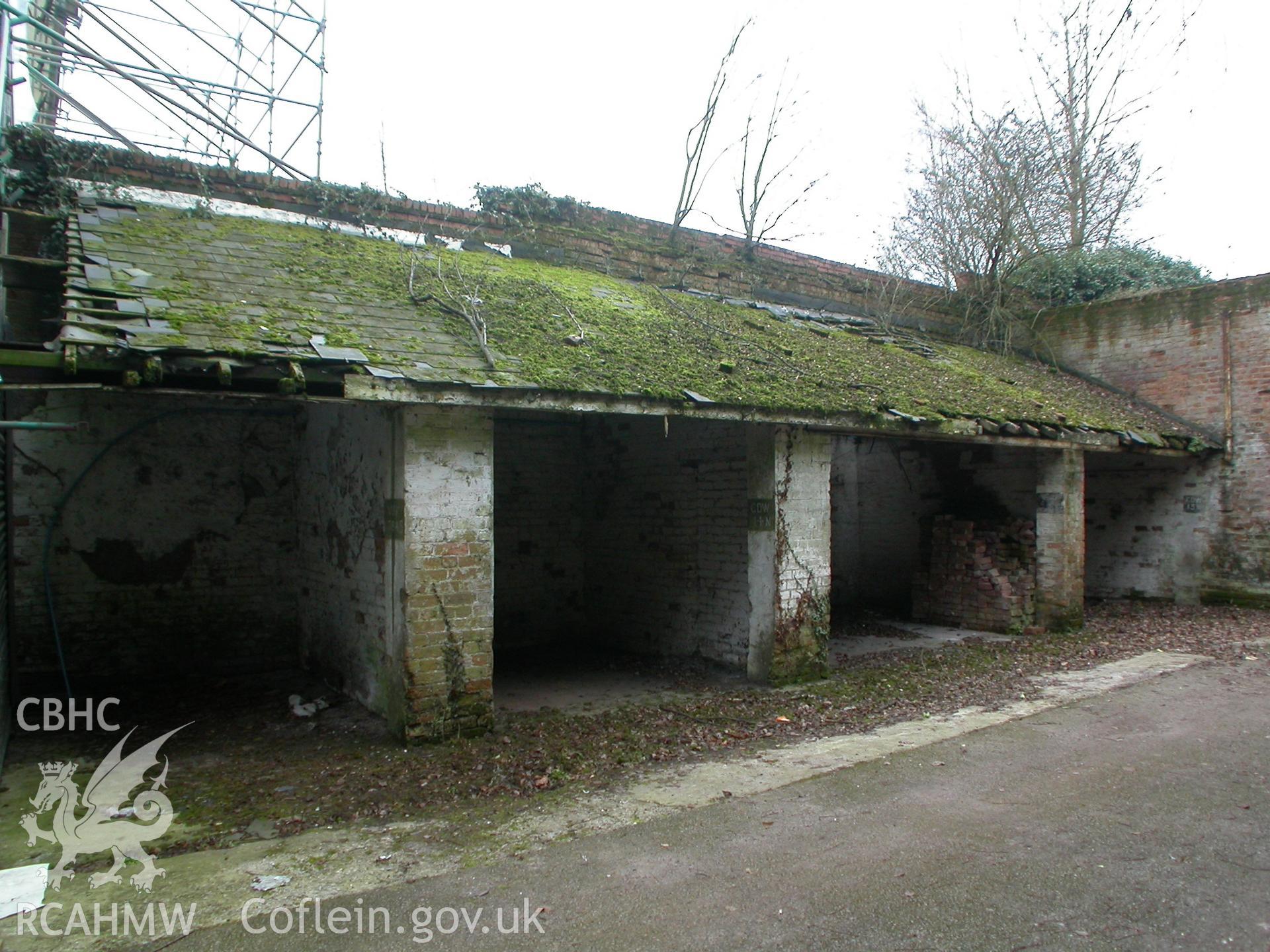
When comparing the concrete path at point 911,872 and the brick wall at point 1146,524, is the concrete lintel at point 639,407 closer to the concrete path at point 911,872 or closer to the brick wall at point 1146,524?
the concrete path at point 911,872

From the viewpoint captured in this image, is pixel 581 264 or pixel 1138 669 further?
pixel 581 264

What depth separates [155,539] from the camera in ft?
24.7

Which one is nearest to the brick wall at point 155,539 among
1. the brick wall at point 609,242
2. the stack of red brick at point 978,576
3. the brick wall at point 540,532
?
the brick wall at point 540,532

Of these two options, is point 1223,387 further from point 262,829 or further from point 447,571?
point 262,829

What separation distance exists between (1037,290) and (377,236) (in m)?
11.7

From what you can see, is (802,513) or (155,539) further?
(802,513)

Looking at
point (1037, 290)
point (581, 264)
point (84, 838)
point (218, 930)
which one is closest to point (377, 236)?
point (581, 264)

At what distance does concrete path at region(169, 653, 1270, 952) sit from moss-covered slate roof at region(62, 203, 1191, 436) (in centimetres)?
310

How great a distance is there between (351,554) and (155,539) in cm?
228

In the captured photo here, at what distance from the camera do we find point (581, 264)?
10812 millimetres

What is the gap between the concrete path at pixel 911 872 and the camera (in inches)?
130

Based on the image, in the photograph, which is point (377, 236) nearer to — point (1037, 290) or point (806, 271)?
point (806, 271)

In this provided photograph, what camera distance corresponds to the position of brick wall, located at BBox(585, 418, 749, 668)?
7.93 meters

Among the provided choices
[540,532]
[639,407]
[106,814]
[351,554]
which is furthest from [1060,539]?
[106,814]
